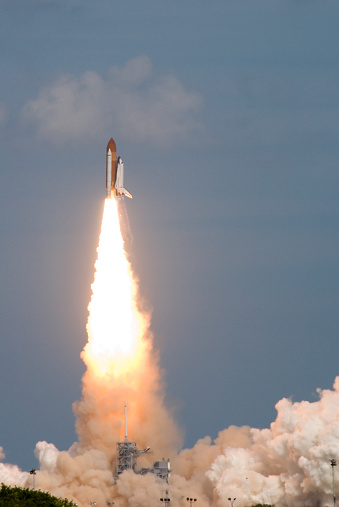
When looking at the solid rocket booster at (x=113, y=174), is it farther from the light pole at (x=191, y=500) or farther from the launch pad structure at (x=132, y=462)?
the light pole at (x=191, y=500)

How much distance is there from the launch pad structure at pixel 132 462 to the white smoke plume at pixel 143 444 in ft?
2.44

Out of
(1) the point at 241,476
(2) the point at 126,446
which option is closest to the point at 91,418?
(2) the point at 126,446

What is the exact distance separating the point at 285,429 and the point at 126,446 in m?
10.8

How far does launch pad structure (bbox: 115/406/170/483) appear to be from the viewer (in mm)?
115500

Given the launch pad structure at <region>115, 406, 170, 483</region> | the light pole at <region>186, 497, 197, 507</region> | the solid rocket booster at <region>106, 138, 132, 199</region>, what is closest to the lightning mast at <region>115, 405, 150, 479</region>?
the launch pad structure at <region>115, 406, 170, 483</region>

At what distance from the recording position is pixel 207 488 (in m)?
118

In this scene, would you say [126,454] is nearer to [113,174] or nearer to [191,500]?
[191,500]

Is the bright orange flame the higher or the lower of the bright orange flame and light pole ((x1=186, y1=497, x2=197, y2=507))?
the higher

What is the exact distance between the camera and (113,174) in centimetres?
11788

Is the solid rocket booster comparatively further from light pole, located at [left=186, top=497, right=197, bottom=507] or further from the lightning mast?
light pole, located at [left=186, top=497, right=197, bottom=507]

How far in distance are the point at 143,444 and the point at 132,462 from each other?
3.04 m

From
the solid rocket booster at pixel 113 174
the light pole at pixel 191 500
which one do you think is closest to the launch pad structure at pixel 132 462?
the light pole at pixel 191 500

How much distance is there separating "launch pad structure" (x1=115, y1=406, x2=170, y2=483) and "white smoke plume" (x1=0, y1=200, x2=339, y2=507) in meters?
0.74

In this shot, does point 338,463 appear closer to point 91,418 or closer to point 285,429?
point 285,429
